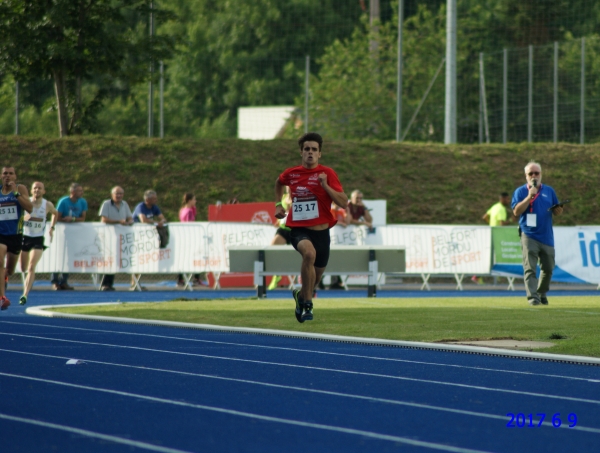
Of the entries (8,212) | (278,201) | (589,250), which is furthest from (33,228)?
(589,250)

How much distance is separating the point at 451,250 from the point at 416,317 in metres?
9.99

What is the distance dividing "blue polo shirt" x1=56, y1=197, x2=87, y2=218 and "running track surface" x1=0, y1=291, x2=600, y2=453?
12353mm

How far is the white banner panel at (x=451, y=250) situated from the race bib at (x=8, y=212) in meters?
10.8

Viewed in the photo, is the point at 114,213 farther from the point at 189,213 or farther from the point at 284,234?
the point at 284,234

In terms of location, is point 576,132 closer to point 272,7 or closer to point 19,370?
point 272,7

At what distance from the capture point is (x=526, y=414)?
6.84 metres

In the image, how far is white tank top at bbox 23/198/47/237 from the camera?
18.4 meters

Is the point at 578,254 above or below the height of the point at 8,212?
below

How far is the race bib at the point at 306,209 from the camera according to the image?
1210 centimetres

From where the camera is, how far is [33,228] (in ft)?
60.4

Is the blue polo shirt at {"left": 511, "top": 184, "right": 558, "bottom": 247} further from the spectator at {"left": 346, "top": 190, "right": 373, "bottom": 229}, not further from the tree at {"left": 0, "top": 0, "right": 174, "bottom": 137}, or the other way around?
the tree at {"left": 0, "top": 0, "right": 174, "bottom": 137}

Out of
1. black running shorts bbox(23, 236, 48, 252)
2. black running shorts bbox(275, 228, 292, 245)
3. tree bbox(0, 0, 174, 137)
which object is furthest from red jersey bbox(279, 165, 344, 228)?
tree bbox(0, 0, 174, 137)

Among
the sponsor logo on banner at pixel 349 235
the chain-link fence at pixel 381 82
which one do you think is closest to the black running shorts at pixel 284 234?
the sponsor logo on banner at pixel 349 235

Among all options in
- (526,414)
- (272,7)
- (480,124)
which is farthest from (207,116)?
(526,414)
